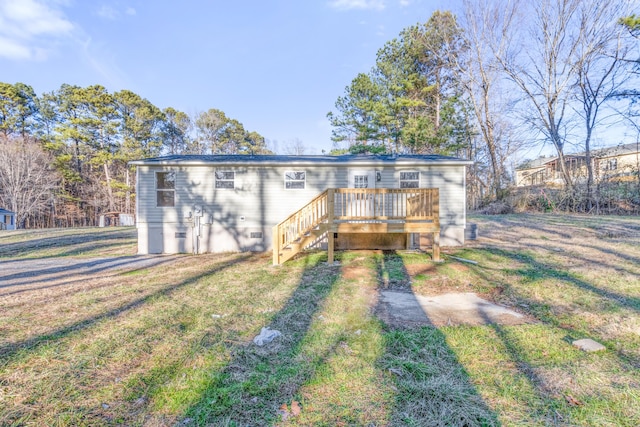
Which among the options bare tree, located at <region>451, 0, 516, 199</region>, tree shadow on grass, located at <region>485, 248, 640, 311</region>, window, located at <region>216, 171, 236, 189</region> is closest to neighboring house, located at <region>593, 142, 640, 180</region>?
bare tree, located at <region>451, 0, 516, 199</region>

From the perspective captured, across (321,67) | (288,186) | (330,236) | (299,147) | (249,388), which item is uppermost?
(321,67)

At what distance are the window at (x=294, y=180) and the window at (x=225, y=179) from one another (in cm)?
178

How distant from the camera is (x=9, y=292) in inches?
195

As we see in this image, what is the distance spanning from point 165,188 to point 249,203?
2830 mm

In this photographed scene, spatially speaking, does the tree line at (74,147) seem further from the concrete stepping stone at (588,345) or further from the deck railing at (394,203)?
the concrete stepping stone at (588,345)

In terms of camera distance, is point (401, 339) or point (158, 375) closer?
point (158, 375)

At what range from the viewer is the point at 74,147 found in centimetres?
2539

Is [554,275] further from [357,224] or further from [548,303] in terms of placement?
[357,224]

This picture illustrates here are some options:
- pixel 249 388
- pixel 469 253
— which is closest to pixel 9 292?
pixel 249 388

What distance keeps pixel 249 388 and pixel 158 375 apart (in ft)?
2.96

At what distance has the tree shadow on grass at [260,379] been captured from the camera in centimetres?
201

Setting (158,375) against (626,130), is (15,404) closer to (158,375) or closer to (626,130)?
(158,375)

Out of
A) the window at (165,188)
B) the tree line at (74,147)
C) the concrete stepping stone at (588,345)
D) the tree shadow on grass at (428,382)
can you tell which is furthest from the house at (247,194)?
the tree line at (74,147)

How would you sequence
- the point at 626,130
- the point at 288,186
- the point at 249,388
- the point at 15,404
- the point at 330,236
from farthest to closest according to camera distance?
the point at 626,130, the point at 288,186, the point at 330,236, the point at 249,388, the point at 15,404
